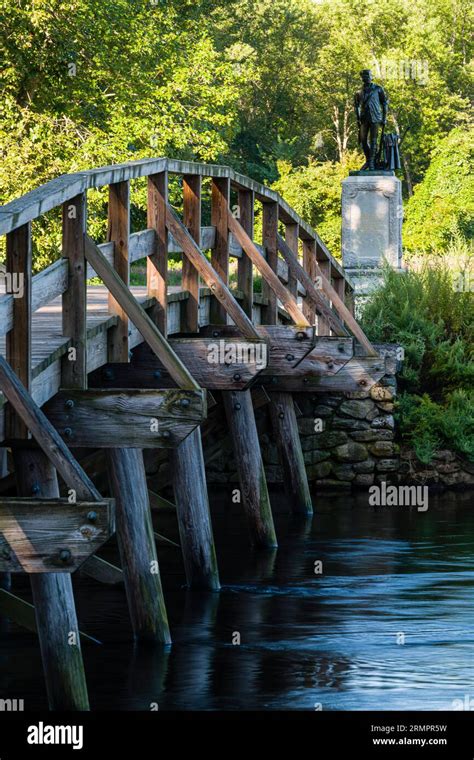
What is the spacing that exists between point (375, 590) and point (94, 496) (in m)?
6.00

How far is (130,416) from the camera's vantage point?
371 inches

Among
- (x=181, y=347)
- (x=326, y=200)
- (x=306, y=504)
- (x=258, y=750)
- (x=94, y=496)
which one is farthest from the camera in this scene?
(x=326, y=200)

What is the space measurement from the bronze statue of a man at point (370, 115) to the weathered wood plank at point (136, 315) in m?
15.3

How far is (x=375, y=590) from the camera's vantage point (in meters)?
13.0

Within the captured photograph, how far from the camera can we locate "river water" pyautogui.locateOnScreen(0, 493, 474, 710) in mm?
9523

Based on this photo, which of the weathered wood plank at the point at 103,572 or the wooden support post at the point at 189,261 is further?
the wooden support post at the point at 189,261

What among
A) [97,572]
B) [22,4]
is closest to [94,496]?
[97,572]

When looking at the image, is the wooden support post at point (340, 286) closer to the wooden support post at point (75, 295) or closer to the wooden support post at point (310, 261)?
the wooden support post at point (310, 261)

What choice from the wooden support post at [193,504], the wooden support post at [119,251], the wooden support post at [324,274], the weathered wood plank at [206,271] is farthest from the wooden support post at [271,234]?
the wooden support post at [119,251]

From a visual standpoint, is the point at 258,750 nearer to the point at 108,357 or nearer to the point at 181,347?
the point at 108,357

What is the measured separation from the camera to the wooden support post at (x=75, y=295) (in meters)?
9.45

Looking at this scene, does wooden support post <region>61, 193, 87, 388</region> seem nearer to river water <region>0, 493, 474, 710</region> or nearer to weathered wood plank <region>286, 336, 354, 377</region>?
river water <region>0, 493, 474, 710</region>

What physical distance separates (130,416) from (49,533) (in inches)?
88.0

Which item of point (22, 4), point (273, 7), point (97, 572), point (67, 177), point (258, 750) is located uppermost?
point (273, 7)
